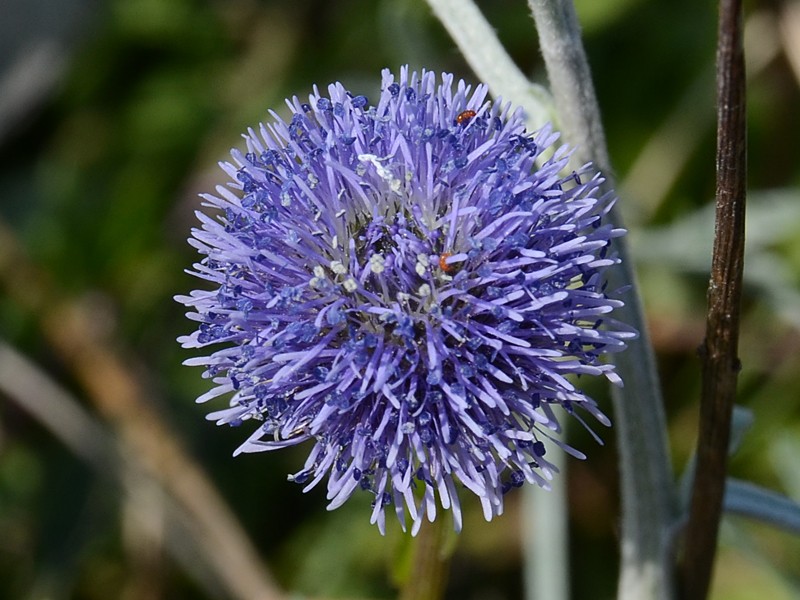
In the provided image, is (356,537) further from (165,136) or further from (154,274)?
(165,136)

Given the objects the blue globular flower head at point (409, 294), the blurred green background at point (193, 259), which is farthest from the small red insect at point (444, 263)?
the blurred green background at point (193, 259)

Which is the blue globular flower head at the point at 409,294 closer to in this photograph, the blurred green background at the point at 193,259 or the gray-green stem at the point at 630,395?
the gray-green stem at the point at 630,395

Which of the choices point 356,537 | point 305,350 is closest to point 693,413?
point 356,537

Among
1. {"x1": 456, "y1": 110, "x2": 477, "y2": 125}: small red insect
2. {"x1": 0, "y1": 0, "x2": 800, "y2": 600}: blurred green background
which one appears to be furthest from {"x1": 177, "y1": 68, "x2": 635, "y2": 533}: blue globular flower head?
{"x1": 0, "y1": 0, "x2": 800, "y2": 600}: blurred green background

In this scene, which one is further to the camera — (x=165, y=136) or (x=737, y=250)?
(x=165, y=136)

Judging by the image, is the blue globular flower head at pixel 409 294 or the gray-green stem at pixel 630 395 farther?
the gray-green stem at pixel 630 395

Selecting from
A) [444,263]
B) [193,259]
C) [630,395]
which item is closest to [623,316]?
[630,395]
